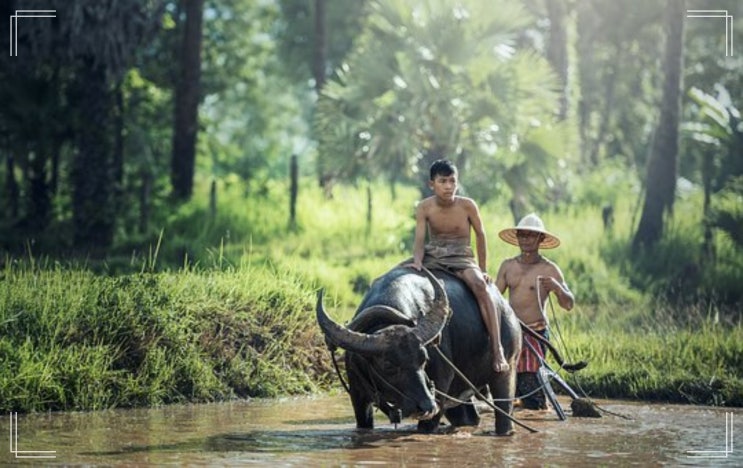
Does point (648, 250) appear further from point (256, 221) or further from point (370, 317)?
point (370, 317)

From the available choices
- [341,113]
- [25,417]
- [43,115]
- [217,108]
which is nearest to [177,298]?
[25,417]

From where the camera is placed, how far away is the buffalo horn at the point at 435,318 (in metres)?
11.4

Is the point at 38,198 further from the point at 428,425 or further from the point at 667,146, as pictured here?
the point at 428,425

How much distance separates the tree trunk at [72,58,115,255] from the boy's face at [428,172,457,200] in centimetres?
1806

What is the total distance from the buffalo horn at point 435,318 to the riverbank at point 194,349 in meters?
3.11

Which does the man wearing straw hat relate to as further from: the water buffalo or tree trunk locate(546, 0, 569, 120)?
tree trunk locate(546, 0, 569, 120)

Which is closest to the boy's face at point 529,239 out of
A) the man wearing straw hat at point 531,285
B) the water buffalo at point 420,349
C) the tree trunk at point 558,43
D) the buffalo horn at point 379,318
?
the man wearing straw hat at point 531,285

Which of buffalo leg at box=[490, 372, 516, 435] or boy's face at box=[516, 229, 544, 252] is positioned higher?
boy's face at box=[516, 229, 544, 252]

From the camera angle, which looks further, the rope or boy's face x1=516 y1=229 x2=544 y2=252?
boy's face x1=516 y1=229 x2=544 y2=252

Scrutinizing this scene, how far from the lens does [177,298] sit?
15461mm

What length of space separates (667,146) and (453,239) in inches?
728

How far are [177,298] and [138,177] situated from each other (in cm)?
2048

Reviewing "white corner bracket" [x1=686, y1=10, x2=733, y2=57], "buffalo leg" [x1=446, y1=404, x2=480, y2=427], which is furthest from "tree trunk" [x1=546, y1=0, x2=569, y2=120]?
"buffalo leg" [x1=446, y1=404, x2=480, y2=427]

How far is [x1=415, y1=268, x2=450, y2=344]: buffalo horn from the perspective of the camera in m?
11.4
